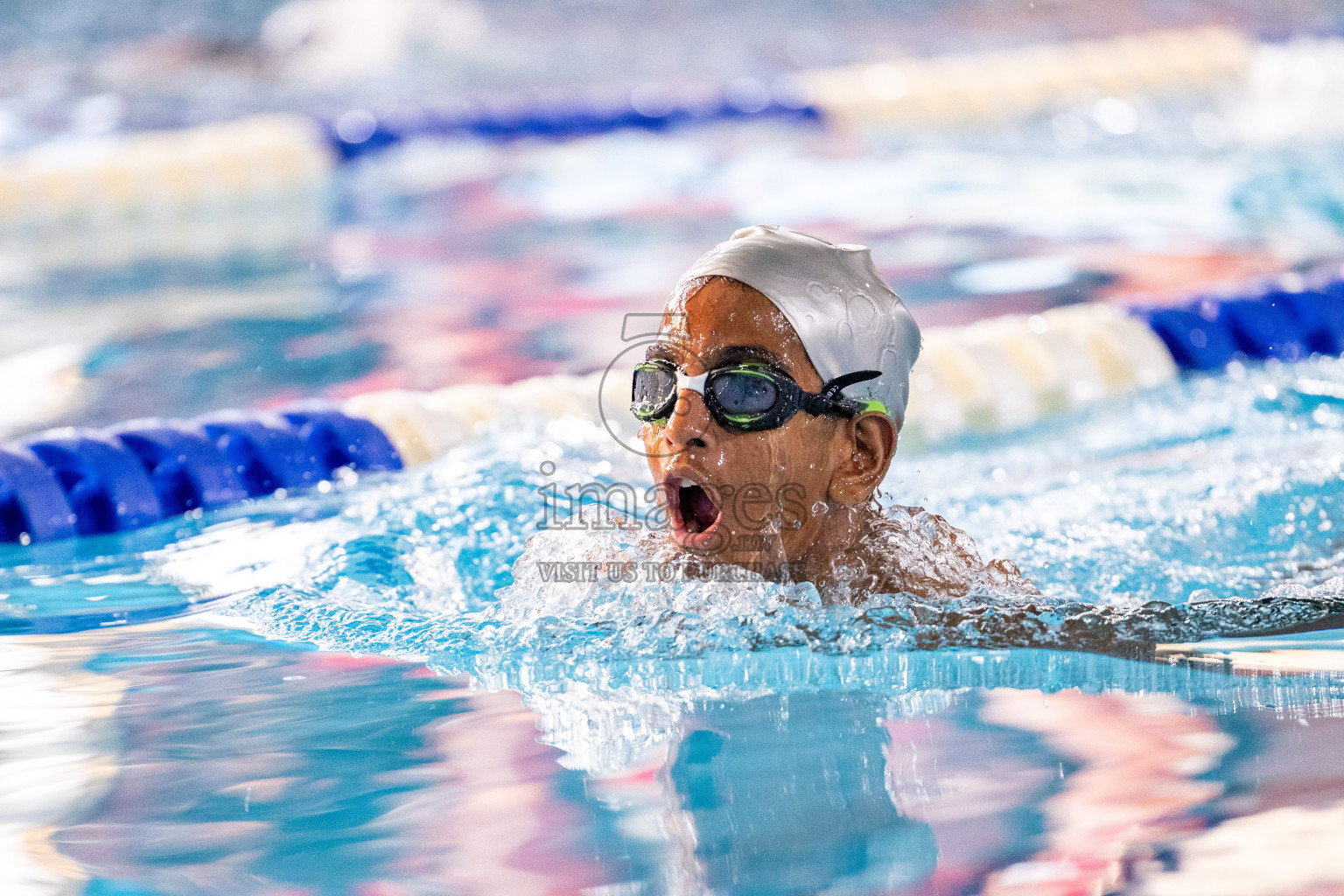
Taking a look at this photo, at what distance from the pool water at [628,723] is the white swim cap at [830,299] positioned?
364mm

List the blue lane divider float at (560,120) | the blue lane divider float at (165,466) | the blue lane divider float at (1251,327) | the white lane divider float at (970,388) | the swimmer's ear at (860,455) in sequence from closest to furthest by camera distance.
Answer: the swimmer's ear at (860,455), the blue lane divider float at (165,466), the white lane divider float at (970,388), the blue lane divider float at (1251,327), the blue lane divider float at (560,120)

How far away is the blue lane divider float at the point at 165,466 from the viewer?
297 cm

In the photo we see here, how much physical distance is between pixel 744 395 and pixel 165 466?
1.69 metres

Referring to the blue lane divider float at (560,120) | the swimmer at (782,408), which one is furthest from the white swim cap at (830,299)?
the blue lane divider float at (560,120)

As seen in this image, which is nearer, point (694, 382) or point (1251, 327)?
point (694, 382)

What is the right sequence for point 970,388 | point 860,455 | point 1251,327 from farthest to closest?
1. point 1251,327
2. point 970,388
3. point 860,455

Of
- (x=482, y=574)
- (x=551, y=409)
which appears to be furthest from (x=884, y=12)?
(x=482, y=574)

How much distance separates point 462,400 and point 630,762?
2.14m

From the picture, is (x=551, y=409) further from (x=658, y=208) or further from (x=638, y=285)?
(x=658, y=208)

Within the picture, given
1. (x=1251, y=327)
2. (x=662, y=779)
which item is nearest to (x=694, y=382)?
(x=662, y=779)

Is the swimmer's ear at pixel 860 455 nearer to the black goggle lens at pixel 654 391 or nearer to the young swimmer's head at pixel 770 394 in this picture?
the young swimmer's head at pixel 770 394

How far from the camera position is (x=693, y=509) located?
2.14m

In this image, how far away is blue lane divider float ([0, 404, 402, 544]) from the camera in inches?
117

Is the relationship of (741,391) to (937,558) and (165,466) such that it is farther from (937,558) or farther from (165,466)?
(165,466)
